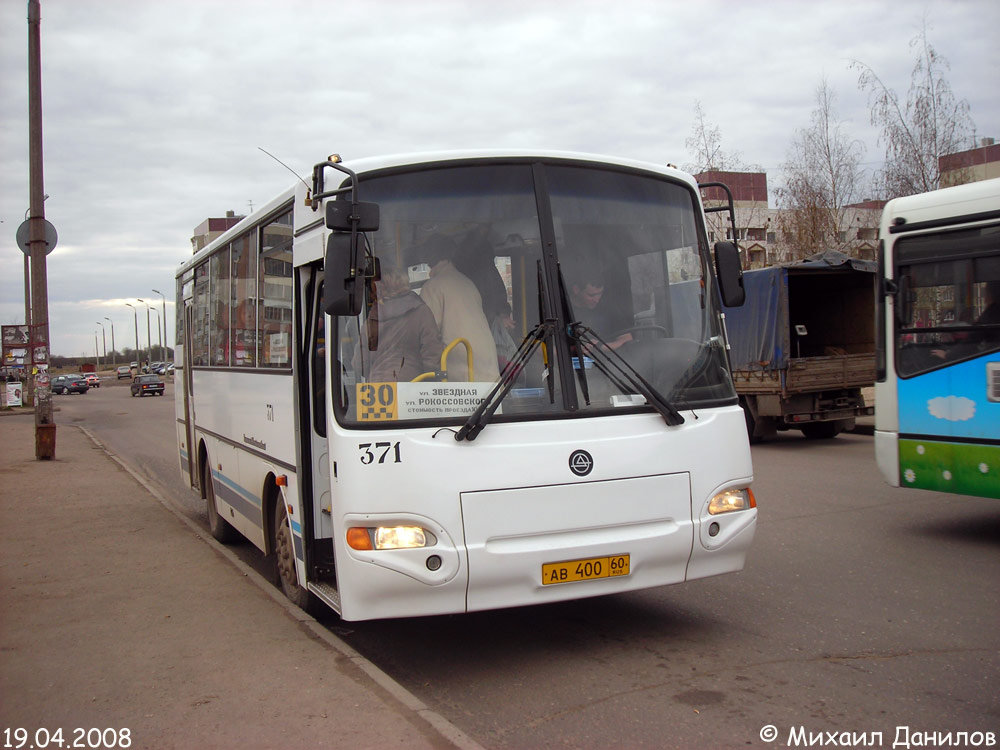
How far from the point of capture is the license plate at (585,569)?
202 inches

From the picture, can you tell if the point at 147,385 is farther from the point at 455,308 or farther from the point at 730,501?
the point at 730,501

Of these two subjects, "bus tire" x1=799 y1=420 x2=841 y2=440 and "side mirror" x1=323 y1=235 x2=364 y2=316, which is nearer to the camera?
"side mirror" x1=323 y1=235 x2=364 y2=316

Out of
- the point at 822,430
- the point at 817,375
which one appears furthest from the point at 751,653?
the point at 822,430

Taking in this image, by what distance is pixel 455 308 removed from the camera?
17.5 ft

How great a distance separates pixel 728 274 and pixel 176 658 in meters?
4.07

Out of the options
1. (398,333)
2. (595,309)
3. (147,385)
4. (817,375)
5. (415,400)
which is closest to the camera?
(415,400)

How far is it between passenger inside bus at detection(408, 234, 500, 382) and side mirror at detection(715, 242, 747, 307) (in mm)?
1705

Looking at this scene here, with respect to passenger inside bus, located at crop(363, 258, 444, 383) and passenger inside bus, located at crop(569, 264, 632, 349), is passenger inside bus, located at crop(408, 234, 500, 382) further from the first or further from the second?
passenger inside bus, located at crop(569, 264, 632, 349)

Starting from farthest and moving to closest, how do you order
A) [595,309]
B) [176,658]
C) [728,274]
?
[728,274] → [176,658] → [595,309]

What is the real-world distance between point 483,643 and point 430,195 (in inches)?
108


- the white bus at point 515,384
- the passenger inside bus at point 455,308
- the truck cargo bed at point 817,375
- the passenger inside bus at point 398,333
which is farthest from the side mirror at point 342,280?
the truck cargo bed at point 817,375

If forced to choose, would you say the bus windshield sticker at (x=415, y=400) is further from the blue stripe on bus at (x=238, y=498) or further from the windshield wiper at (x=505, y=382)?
the blue stripe on bus at (x=238, y=498)

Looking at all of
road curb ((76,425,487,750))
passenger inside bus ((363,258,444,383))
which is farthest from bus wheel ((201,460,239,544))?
passenger inside bus ((363,258,444,383))

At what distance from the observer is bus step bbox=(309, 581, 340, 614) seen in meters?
5.62
